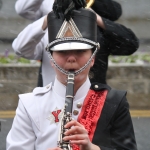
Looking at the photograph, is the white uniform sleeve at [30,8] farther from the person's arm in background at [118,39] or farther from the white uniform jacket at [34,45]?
the person's arm in background at [118,39]

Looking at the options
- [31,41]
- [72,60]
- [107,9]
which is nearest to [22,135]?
[72,60]

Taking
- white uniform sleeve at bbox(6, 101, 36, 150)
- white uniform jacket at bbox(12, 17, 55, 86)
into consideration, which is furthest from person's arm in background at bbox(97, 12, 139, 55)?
white uniform sleeve at bbox(6, 101, 36, 150)

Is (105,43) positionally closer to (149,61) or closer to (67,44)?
(67,44)

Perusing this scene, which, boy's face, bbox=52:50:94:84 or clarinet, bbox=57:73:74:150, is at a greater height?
boy's face, bbox=52:50:94:84

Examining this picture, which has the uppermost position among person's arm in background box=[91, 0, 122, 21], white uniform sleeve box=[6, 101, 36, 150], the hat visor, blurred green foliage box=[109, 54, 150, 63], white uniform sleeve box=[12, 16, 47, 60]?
person's arm in background box=[91, 0, 122, 21]

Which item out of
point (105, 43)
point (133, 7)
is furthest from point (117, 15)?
point (133, 7)

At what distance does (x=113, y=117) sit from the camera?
330 centimetres

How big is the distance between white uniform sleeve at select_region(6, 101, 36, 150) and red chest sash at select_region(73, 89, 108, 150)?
0.25 meters

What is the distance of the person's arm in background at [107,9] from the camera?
14.7 ft

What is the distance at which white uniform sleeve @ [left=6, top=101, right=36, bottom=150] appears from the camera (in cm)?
328

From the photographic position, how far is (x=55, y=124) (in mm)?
3307

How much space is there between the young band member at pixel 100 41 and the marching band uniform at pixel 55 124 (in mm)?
934

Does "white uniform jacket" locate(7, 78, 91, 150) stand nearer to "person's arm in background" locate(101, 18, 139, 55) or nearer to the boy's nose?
the boy's nose

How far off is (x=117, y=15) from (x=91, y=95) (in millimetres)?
1356
